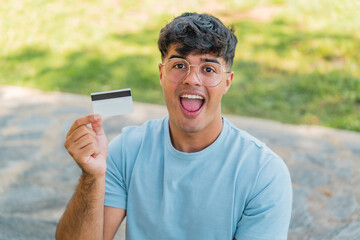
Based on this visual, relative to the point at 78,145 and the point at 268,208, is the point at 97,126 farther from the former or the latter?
the point at 268,208

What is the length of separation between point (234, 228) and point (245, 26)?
5015 mm

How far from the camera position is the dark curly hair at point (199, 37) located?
1.80m

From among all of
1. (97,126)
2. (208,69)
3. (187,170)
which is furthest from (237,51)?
(97,126)

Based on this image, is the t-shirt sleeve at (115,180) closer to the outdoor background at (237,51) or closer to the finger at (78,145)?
the finger at (78,145)

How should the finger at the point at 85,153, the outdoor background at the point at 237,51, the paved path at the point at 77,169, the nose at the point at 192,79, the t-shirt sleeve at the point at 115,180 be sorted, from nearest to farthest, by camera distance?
the finger at the point at 85,153
the nose at the point at 192,79
the t-shirt sleeve at the point at 115,180
the paved path at the point at 77,169
the outdoor background at the point at 237,51

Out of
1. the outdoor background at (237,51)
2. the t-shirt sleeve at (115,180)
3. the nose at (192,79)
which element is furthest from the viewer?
the outdoor background at (237,51)

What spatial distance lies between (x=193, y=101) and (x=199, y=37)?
0.27 m

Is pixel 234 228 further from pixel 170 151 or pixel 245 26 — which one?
pixel 245 26

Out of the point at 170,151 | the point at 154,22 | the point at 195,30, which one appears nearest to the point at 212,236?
the point at 170,151

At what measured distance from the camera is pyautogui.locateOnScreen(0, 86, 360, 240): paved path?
2.83m

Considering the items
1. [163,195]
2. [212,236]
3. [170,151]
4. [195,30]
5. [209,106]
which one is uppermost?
[195,30]

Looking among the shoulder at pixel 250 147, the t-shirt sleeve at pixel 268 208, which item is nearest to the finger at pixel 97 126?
the shoulder at pixel 250 147

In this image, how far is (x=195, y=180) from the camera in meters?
1.79

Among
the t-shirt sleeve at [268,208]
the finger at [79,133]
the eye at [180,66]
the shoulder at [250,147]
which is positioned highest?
the eye at [180,66]
